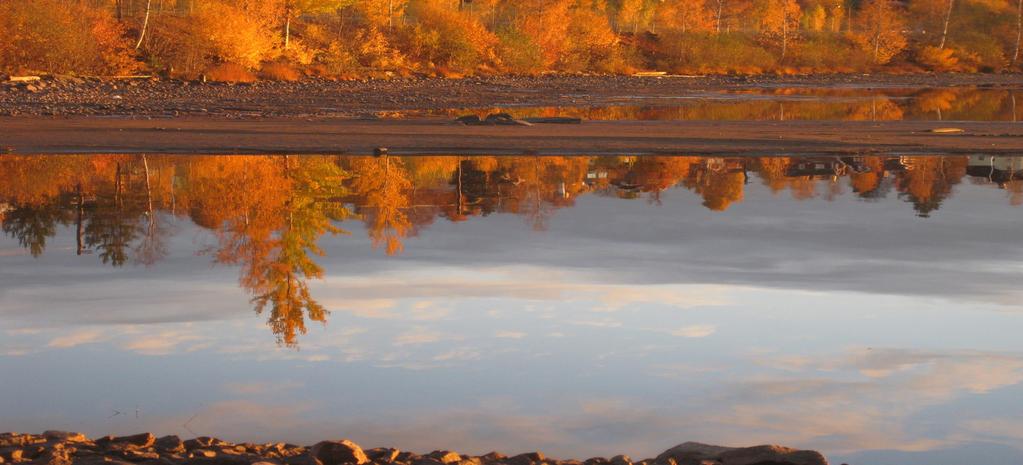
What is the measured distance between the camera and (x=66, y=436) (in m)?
5.90

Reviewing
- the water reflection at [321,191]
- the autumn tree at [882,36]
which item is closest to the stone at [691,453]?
the water reflection at [321,191]

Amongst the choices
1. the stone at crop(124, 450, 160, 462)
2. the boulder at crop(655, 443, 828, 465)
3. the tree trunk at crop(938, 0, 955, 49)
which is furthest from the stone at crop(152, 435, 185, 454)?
the tree trunk at crop(938, 0, 955, 49)

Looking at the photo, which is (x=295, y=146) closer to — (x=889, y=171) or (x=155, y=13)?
(x=889, y=171)

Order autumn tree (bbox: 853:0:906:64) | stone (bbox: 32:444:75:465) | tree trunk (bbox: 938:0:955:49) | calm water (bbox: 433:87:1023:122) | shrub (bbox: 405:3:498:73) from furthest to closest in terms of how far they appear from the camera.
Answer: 1. tree trunk (bbox: 938:0:955:49)
2. autumn tree (bbox: 853:0:906:64)
3. shrub (bbox: 405:3:498:73)
4. calm water (bbox: 433:87:1023:122)
5. stone (bbox: 32:444:75:465)

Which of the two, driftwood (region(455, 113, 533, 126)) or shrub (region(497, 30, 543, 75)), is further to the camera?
shrub (region(497, 30, 543, 75))

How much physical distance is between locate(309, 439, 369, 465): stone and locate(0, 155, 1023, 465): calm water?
678mm

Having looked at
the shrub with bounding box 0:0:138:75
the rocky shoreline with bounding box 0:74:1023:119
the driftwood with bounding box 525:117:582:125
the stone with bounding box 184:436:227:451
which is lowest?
the stone with bounding box 184:436:227:451

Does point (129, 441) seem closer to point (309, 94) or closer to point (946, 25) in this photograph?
point (309, 94)

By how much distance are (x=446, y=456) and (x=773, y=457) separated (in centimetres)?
→ 136

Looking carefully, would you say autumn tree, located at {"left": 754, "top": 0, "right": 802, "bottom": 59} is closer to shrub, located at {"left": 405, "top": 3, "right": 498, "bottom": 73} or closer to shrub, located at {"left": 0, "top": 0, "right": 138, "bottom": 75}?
shrub, located at {"left": 405, "top": 3, "right": 498, "bottom": 73}

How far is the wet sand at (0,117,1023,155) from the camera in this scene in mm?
22625

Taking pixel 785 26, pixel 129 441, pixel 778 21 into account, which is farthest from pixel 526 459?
pixel 778 21

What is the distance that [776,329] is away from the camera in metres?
8.92

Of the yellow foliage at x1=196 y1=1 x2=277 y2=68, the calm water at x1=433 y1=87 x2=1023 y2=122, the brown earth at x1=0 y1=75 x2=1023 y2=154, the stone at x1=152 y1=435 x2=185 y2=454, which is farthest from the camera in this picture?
the yellow foliage at x1=196 y1=1 x2=277 y2=68
